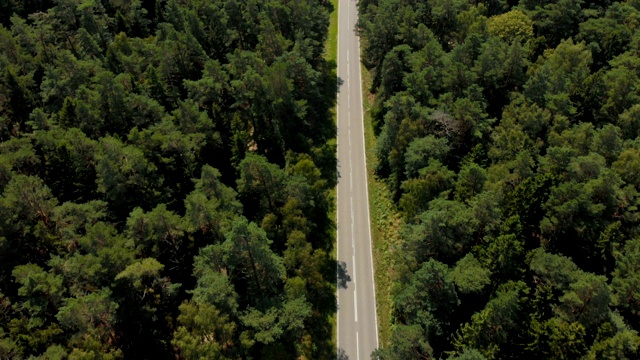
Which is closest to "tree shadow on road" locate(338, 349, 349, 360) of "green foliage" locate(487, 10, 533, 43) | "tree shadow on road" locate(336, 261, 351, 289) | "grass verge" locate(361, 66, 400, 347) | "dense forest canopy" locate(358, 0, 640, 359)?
"grass verge" locate(361, 66, 400, 347)

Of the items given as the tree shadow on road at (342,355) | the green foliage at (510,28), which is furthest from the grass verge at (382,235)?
the green foliage at (510,28)

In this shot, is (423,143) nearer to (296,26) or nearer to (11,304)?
(296,26)

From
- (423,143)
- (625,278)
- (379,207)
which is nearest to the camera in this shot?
(625,278)

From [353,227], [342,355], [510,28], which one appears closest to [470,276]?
[342,355]

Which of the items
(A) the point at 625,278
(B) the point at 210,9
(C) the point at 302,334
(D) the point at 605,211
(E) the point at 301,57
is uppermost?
(B) the point at 210,9

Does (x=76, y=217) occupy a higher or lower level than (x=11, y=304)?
higher

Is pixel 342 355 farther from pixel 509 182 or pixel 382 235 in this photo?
pixel 509 182

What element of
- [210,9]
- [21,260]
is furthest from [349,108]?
[21,260]

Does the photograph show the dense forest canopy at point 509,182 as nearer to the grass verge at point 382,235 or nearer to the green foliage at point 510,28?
the green foliage at point 510,28

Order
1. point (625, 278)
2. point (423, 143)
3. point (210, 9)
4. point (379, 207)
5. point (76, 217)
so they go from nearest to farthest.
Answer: point (625, 278) → point (76, 217) → point (423, 143) → point (379, 207) → point (210, 9)

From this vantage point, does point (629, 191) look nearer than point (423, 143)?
Yes
